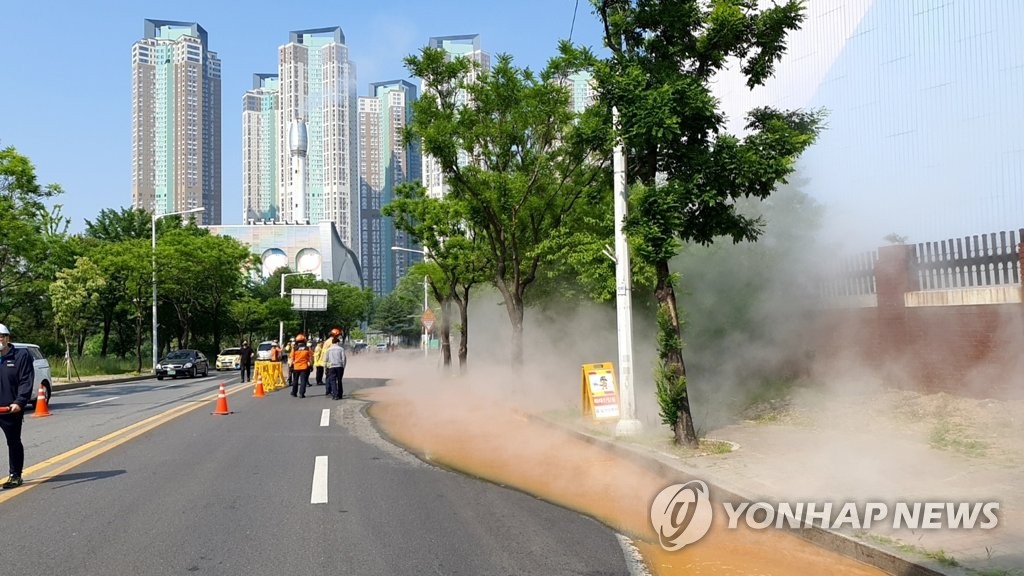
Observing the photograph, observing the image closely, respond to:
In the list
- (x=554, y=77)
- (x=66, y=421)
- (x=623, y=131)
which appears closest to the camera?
(x=623, y=131)

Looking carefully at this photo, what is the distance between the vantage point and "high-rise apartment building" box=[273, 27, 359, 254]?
14475 cm

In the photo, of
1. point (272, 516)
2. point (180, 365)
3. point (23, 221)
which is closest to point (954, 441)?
point (272, 516)

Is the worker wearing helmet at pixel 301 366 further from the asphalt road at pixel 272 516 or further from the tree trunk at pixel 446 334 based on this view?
the tree trunk at pixel 446 334

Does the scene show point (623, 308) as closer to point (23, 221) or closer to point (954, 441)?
point (954, 441)

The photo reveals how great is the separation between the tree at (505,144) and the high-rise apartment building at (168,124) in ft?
449

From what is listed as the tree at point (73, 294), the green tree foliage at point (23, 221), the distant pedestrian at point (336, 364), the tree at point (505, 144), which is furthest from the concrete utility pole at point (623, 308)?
the tree at point (73, 294)

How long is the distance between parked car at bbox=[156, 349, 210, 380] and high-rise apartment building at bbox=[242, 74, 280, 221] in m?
123

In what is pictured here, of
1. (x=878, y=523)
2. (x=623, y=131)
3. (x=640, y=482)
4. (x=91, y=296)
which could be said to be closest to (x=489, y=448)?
(x=640, y=482)

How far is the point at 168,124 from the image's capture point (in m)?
142

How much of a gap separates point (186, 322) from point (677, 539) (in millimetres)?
45579

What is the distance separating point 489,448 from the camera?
10.3 m

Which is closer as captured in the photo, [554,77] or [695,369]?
[695,369]

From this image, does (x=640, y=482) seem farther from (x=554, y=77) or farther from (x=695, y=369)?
(x=554, y=77)

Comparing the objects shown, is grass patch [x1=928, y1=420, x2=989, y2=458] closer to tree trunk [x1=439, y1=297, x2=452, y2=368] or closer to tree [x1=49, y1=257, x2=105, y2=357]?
tree trunk [x1=439, y1=297, x2=452, y2=368]
